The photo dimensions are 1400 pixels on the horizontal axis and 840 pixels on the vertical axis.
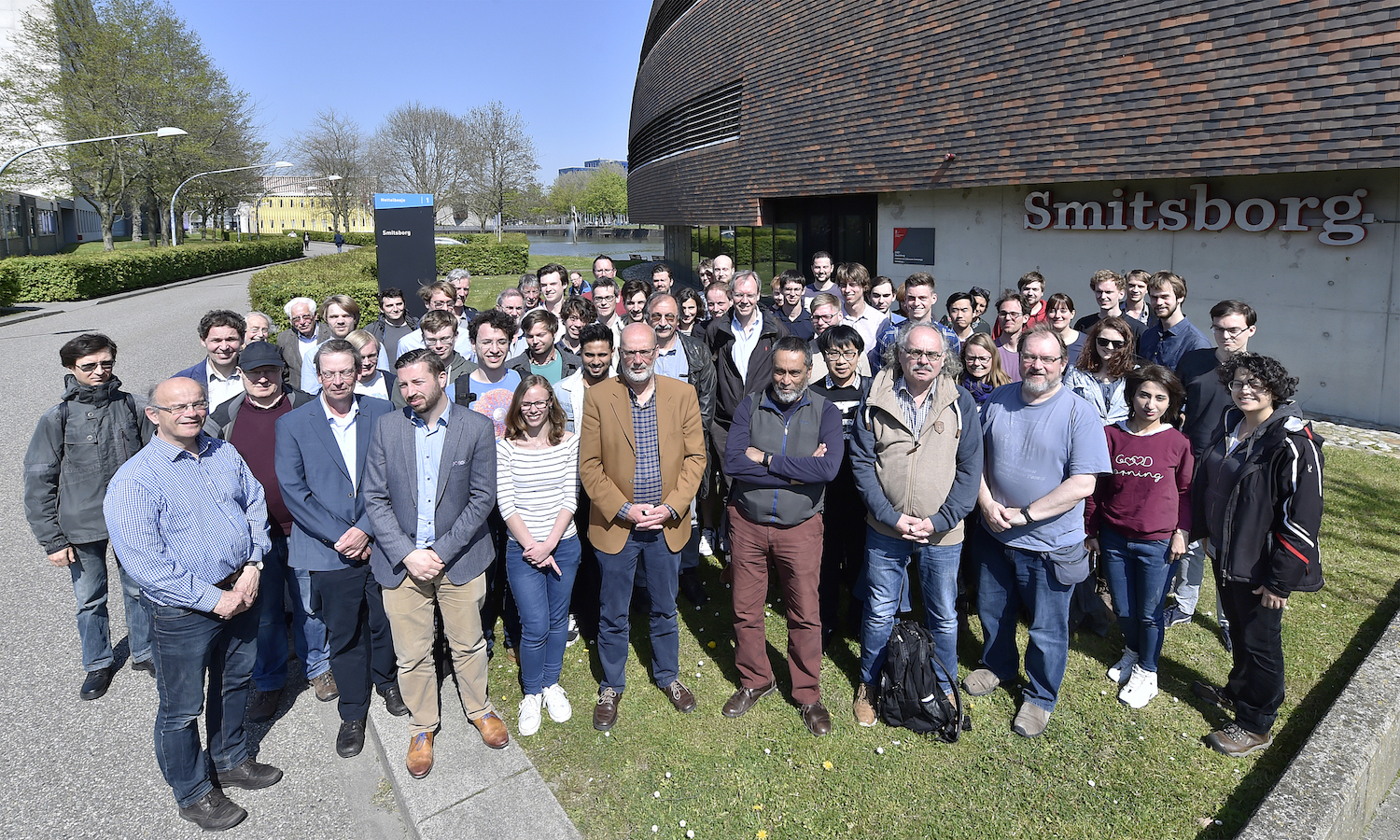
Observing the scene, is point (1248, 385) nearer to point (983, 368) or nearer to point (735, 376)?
point (983, 368)

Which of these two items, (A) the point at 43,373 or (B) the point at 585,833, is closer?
(B) the point at 585,833

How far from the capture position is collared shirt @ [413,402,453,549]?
146 inches

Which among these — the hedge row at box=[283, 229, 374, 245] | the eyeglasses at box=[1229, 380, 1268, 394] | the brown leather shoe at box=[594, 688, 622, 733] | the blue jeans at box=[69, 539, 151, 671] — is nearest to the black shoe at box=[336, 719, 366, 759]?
the brown leather shoe at box=[594, 688, 622, 733]

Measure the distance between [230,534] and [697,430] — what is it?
228 cm

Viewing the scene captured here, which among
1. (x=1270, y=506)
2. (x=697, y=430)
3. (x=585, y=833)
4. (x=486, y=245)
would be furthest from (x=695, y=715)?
(x=486, y=245)

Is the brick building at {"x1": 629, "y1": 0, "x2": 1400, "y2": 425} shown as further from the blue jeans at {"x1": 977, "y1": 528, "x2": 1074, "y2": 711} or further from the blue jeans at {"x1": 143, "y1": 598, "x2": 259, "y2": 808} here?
the blue jeans at {"x1": 143, "y1": 598, "x2": 259, "y2": 808}

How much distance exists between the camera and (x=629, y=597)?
4.21 m

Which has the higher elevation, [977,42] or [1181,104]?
[977,42]

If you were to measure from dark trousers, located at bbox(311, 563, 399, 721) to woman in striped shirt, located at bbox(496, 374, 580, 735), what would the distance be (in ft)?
2.29

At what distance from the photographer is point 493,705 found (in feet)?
14.4

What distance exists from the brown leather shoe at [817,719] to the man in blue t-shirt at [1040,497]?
99cm

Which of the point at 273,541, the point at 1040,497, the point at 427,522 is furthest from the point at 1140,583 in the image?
the point at 273,541

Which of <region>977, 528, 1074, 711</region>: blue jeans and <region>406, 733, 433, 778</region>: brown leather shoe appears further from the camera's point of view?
<region>977, 528, 1074, 711</region>: blue jeans

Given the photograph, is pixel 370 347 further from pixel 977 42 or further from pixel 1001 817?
pixel 977 42
